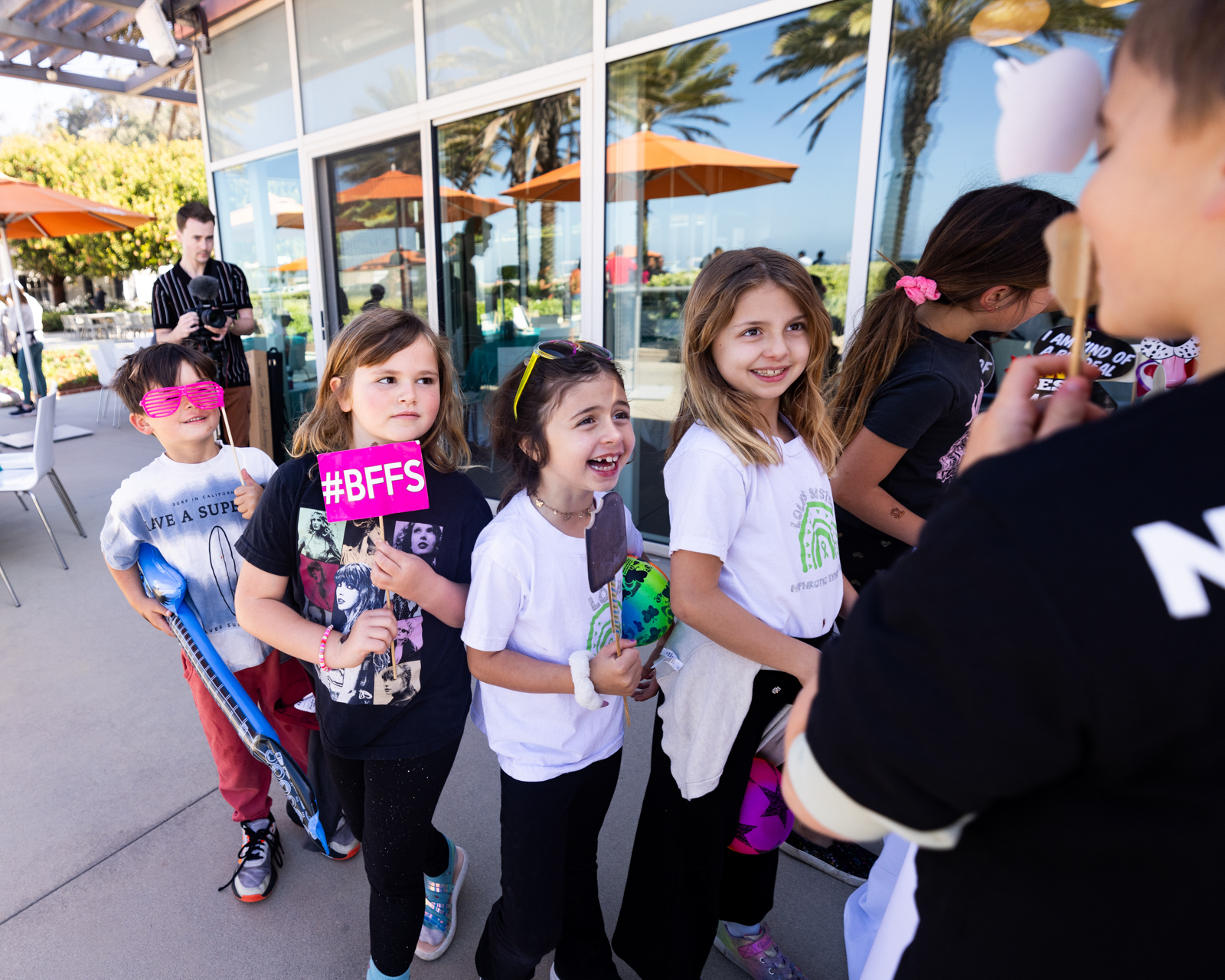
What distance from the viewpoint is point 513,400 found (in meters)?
1.56

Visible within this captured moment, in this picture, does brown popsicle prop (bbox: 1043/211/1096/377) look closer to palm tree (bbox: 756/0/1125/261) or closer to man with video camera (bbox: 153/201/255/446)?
palm tree (bbox: 756/0/1125/261)

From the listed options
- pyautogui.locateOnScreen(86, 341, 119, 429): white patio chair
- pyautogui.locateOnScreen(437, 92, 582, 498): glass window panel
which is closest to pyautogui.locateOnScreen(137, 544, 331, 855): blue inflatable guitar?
pyautogui.locateOnScreen(437, 92, 582, 498): glass window panel

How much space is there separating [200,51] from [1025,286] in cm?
727

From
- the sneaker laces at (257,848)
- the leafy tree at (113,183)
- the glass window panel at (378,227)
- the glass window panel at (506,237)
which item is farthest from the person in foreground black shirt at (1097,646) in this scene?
the leafy tree at (113,183)

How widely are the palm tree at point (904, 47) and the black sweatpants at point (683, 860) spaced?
2633mm

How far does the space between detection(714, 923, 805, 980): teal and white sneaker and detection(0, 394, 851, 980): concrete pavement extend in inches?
2.6

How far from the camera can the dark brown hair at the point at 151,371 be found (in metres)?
2.02

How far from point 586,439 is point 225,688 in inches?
45.4

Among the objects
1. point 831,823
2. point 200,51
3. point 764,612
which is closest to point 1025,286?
point 764,612

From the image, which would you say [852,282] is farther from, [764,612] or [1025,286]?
[764,612]

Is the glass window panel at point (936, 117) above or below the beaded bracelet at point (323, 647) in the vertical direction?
above

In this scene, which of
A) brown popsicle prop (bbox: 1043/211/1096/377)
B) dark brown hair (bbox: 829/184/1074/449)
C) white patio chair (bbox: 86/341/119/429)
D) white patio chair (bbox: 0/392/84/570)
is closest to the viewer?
brown popsicle prop (bbox: 1043/211/1096/377)

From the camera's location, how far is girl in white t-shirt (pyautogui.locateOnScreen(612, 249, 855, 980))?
1.33m

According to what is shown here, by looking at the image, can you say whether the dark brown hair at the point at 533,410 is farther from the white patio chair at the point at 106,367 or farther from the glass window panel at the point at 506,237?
the white patio chair at the point at 106,367
